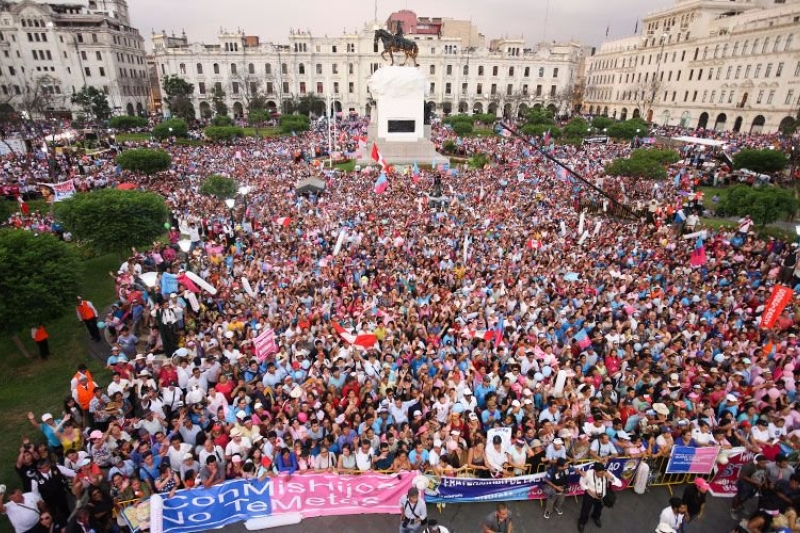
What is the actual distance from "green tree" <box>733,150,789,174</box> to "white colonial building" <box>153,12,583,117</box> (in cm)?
5709

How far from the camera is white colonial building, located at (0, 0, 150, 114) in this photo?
2749 inches

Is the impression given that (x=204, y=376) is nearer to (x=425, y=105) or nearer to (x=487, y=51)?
(x=425, y=105)

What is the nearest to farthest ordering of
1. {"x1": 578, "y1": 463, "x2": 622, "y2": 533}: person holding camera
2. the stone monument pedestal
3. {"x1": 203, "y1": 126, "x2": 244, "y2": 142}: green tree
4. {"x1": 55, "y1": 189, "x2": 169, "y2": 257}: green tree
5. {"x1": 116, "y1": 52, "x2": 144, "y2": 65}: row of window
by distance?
{"x1": 578, "y1": 463, "x2": 622, "y2": 533}: person holding camera → {"x1": 55, "y1": 189, "x2": 169, "y2": 257}: green tree → the stone monument pedestal → {"x1": 203, "y1": 126, "x2": 244, "y2": 142}: green tree → {"x1": 116, "y1": 52, "x2": 144, "y2": 65}: row of window

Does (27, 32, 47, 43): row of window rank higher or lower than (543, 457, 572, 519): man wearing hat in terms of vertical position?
higher

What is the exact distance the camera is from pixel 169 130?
45.2m

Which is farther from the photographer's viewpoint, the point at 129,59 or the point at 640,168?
the point at 129,59

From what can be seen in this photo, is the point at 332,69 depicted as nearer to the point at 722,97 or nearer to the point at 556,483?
the point at 722,97

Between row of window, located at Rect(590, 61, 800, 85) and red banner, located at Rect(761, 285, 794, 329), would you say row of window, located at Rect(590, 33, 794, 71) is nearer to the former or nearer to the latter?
row of window, located at Rect(590, 61, 800, 85)

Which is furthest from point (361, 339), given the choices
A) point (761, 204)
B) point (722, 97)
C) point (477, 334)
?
point (722, 97)

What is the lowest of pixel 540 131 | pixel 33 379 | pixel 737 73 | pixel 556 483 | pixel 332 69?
pixel 33 379

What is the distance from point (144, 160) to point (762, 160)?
39186mm

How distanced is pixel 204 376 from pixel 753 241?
61.1 feet

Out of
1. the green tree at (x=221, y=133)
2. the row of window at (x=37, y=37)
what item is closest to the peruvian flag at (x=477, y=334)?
the green tree at (x=221, y=133)

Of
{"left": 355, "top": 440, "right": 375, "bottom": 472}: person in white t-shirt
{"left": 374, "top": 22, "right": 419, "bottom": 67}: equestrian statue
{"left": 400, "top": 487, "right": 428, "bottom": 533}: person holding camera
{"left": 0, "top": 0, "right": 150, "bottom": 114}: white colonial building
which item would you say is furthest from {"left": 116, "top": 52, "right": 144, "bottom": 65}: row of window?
{"left": 400, "top": 487, "right": 428, "bottom": 533}: person holding camera
